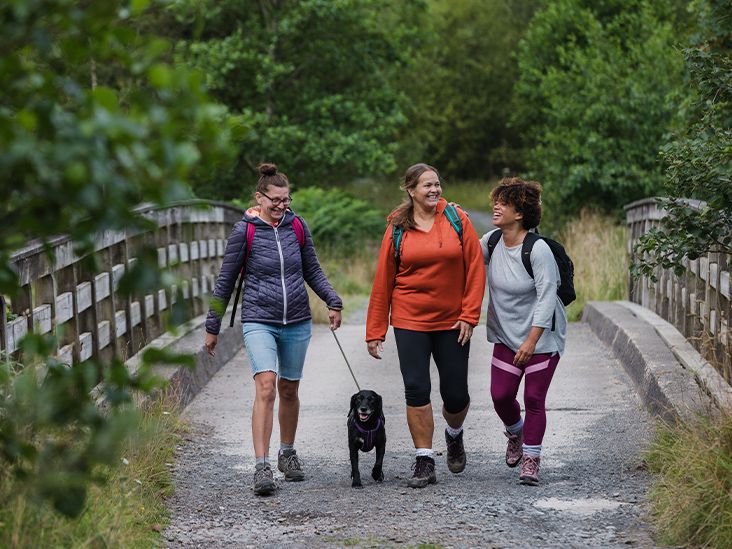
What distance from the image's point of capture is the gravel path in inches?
234

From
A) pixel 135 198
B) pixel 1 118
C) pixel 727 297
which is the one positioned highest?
pixel 1 118

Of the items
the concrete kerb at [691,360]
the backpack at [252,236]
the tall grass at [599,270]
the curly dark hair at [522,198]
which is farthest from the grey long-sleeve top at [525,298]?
the tall grass at [599,270]

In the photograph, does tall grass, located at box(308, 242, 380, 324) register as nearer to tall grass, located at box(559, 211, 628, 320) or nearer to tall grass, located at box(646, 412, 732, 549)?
tall grass, located at box(559, 211, 628, 320)

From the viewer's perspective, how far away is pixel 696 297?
1002 cm

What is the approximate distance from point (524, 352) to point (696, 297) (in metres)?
3.50

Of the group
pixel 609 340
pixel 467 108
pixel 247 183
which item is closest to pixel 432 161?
pixel 467 108

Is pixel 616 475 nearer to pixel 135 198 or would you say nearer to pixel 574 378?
pixel 574 378

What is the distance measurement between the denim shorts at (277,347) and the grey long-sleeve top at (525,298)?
1.12 metres

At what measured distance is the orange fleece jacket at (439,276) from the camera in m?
7.00

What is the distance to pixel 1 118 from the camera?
2.86 metres

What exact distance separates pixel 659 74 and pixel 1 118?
864 inches

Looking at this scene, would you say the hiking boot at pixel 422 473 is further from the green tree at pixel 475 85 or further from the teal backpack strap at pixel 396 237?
the green tree at pixel 475 85

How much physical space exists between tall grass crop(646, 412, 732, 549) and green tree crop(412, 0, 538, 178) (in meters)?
45.2

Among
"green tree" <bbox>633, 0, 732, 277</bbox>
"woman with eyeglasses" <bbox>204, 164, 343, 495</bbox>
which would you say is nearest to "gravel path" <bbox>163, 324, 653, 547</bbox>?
"woman with eyeglasses" <bbox>204, 164, 343, 495</bbox>
